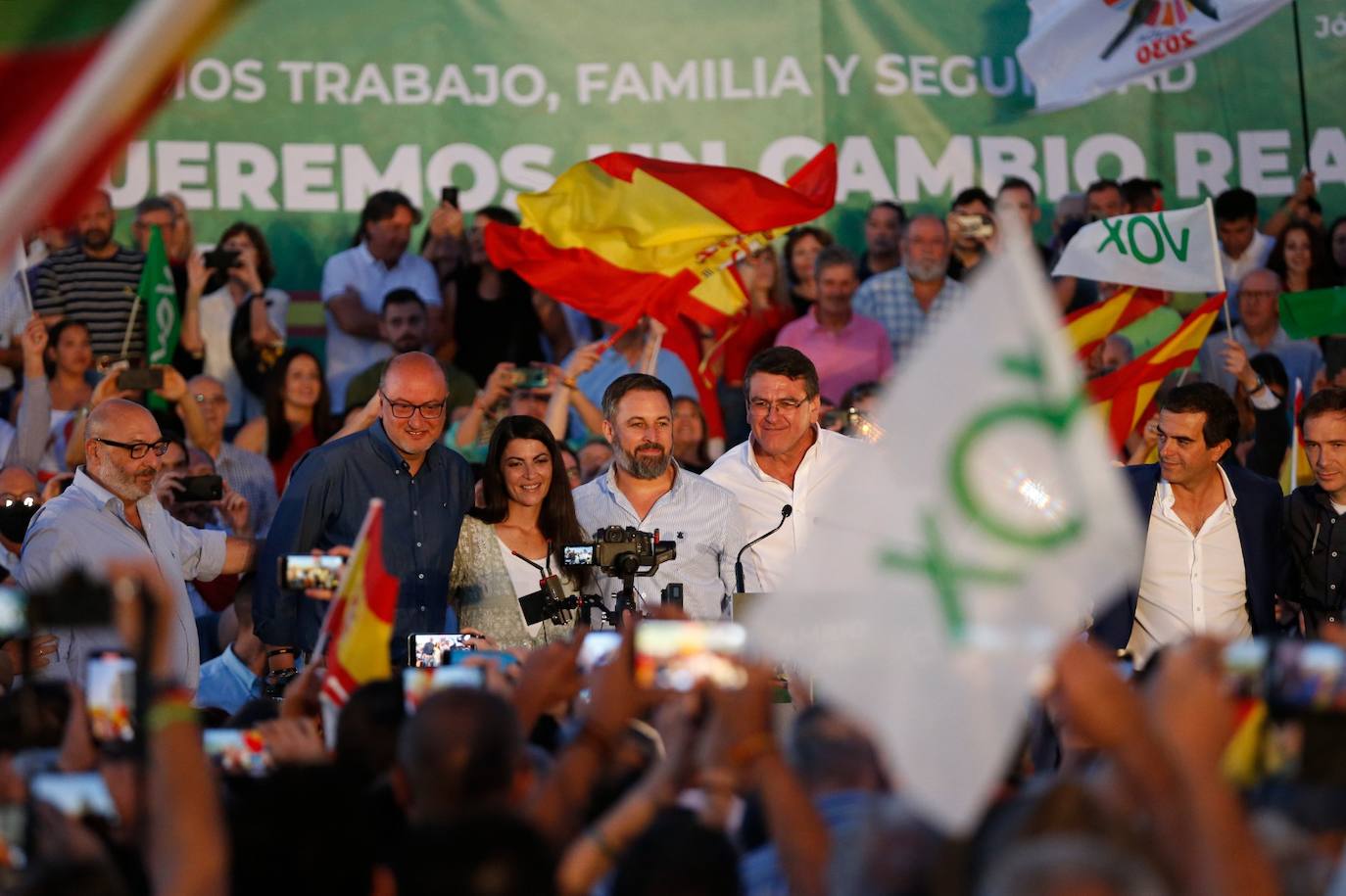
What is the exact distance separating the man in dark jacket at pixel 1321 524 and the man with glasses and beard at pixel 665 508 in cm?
224

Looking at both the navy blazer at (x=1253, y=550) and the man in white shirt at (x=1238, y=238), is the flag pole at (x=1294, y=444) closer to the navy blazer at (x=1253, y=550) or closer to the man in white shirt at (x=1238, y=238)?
the man in white shirt at (x=1238, y=238)

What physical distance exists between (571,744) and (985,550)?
1.16 metres

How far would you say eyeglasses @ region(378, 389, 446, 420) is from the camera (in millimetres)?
7934

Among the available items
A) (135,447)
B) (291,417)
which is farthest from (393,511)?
(291,417)

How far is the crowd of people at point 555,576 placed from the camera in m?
3.61

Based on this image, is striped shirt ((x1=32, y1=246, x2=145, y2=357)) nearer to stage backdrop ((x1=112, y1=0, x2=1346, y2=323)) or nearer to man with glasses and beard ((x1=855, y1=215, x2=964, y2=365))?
stage backdrop ((x1=112, y1=0, x2=1346, y2=323))

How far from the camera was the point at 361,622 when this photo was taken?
530cm

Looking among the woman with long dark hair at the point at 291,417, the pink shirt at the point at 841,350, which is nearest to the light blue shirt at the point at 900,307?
the pink shirt at the point at 841,350

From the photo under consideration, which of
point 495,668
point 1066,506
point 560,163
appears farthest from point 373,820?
point 560,163

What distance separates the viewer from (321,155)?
12242 mm

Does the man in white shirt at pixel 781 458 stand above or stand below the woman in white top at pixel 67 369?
below

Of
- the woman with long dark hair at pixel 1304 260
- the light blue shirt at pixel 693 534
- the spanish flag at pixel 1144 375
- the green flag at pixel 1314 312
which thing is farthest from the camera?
the woman with long dark hair at pixel 1304 260

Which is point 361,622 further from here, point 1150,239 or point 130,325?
point 1150,239

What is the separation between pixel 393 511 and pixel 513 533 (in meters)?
0.51
